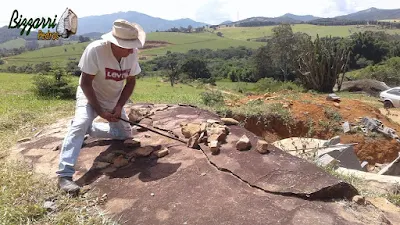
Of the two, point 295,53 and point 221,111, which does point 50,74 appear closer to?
point 221,111

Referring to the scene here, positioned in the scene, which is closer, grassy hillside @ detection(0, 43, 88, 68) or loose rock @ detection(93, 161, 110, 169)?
loose rock @ detection(93, 161, 110, 169)

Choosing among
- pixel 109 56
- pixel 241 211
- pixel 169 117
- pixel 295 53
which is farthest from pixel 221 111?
pixel 295 53

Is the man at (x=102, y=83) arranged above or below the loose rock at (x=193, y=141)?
above

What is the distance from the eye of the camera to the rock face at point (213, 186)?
3.02 m

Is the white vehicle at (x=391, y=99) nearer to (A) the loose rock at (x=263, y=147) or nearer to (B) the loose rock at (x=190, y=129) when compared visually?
(B) the loose rock at (x=190, y=129)

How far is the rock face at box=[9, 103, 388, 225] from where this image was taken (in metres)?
3.02

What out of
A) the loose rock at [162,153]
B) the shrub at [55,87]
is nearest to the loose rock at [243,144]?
the loose rock at [162,153]

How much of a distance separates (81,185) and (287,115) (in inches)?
240

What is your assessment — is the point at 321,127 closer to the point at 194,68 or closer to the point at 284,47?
the point at 284,47

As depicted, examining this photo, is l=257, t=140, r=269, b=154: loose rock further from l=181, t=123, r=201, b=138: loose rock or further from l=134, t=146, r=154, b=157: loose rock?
l=134, t=146, r=154, b=157: loose rock

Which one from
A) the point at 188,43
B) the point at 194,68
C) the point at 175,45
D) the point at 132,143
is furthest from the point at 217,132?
the point at 188,43

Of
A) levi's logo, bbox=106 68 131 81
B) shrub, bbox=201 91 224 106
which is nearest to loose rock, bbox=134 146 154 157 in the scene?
levi's logo, bbox=106 68 131 81

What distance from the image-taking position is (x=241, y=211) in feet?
9.96

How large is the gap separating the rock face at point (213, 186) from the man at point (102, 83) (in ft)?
1.05
